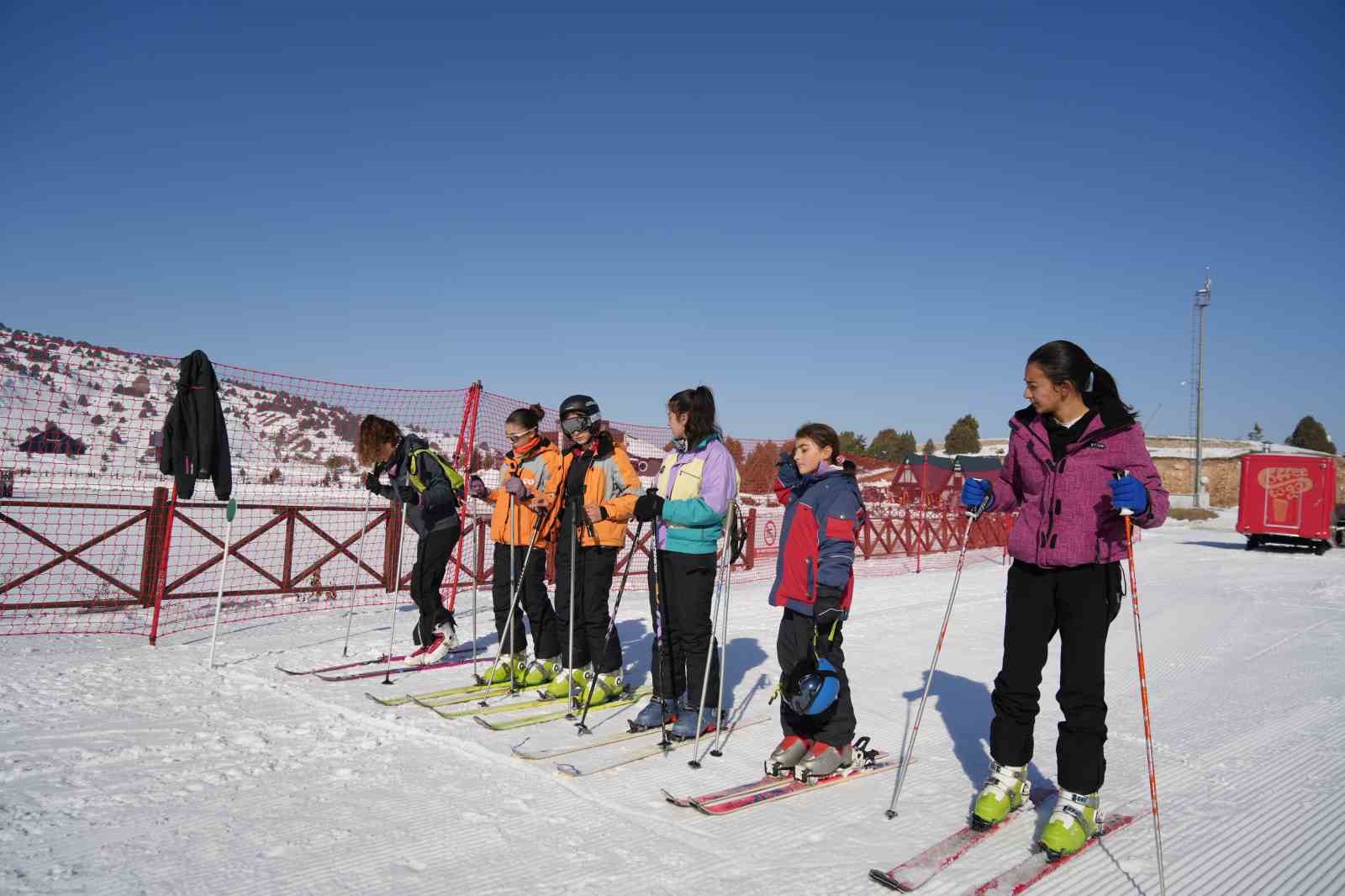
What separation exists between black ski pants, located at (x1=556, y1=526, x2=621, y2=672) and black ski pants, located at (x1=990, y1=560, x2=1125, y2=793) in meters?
2.72

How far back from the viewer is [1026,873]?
10.6ft

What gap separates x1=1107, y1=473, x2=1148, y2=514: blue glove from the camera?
3232 mm

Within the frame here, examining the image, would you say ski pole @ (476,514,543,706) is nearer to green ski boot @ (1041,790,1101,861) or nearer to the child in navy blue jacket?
the child in navy blue jacket

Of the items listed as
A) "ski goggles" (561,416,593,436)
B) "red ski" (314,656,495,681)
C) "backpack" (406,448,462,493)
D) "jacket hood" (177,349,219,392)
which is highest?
"jacket hood" (177,349,219,392)

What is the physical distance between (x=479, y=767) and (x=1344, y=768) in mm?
4940

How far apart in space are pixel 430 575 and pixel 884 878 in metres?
4.56

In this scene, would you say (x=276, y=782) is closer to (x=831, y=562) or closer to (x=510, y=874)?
(x=510, y=874)

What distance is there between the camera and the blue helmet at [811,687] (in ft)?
13.7

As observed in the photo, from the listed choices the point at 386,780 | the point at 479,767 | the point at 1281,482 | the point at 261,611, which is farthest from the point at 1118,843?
the point at 1281,482

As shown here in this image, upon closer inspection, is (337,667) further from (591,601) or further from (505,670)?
(591,601)

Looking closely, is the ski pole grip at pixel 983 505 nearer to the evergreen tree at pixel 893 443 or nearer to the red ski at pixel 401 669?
the red ski at pixel 401 669

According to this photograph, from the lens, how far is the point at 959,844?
3480mm

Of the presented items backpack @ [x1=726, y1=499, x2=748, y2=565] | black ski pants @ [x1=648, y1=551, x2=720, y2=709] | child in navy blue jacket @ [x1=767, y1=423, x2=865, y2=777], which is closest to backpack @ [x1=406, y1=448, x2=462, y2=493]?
black ski pants @ [x1=648, y1=551, x2=720, y2=709]

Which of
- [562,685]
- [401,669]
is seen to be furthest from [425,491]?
[562,685]
